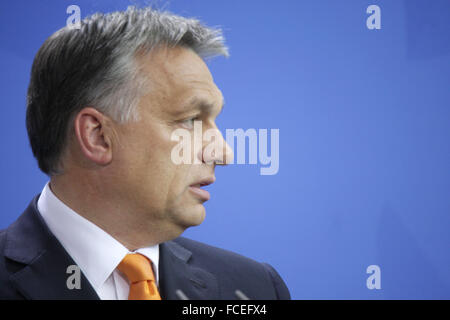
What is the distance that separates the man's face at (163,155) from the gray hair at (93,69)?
0.11 ft

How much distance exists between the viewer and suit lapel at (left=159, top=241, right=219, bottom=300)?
1557 mm

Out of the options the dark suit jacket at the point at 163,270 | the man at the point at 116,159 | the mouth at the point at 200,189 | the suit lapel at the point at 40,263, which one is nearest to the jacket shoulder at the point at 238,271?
the dark suit jacket at the point at 163,270

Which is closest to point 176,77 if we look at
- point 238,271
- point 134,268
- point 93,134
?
point 93,134

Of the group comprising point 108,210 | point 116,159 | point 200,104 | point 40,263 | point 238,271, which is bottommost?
point 238,271

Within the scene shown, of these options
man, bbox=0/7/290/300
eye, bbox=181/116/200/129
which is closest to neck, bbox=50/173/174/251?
man, bbox=0/7/290/300

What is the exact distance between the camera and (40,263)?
1438mm

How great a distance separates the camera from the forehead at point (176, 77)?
1.50 m

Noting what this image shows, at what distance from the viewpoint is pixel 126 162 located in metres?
1.49

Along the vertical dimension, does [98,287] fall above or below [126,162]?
below

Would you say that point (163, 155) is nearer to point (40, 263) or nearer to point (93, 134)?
point (93, 134)

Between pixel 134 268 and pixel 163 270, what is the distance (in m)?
0.12
